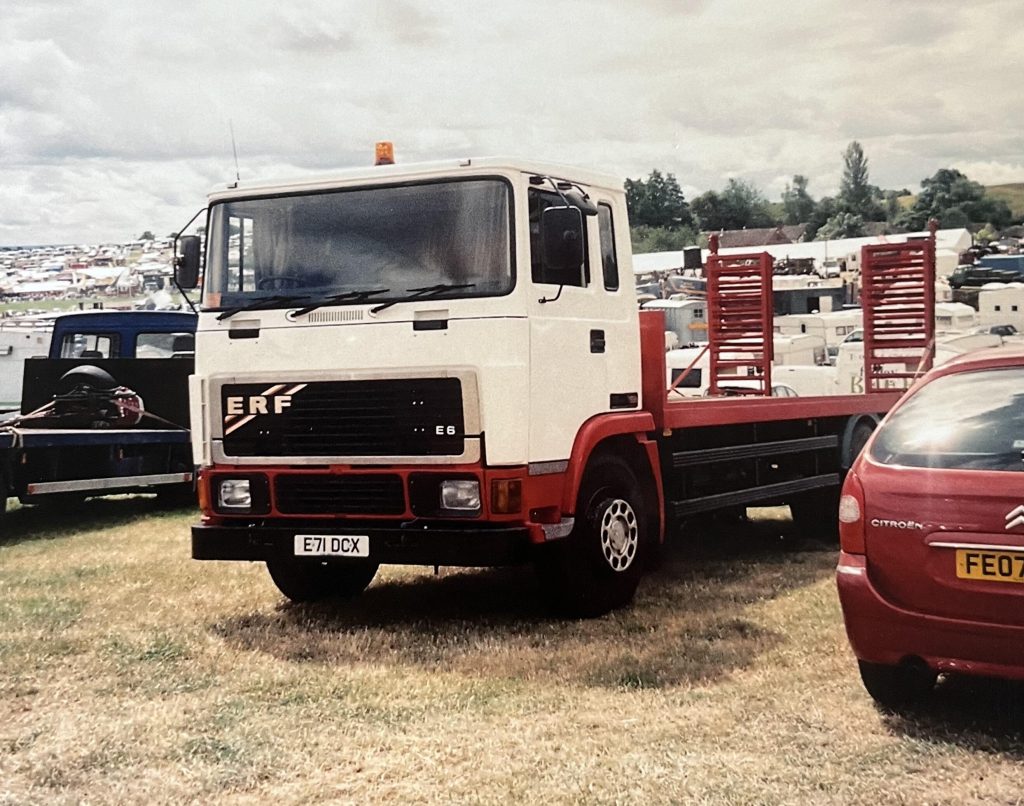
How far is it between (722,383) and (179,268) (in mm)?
6292

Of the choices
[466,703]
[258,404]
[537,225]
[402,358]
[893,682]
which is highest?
[537,225]

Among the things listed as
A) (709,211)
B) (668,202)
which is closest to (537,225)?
(668,202)

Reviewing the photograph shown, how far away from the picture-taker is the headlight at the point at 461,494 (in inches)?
286

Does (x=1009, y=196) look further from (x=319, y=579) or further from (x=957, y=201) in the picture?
(x=319, y=579)

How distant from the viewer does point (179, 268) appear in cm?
813

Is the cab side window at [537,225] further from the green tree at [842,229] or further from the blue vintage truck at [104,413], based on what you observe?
the green tree at [842,229]

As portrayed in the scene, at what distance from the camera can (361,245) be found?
7496 mm

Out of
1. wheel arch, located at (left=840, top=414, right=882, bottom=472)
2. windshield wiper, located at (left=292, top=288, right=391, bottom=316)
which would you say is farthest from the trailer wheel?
windshield wiper, located at (left=292, top=288, right=391, bottom=316)

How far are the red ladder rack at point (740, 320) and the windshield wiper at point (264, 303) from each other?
19.6 ft

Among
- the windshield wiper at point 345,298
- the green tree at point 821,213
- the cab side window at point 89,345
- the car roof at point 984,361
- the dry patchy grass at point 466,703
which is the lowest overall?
the dry patchy grass at point 466,703

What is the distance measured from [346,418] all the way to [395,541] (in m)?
0.74

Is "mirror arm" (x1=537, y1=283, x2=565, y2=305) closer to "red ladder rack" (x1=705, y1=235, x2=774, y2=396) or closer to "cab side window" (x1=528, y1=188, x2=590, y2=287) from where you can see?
"cab side window" (x1=528, y1=188, x2=590, y2=287)

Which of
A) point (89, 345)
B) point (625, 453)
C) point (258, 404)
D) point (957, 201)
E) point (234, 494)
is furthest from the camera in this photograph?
point (957, 201)

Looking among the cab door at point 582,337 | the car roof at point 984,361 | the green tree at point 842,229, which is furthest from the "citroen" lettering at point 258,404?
the green tree at point 842,229
